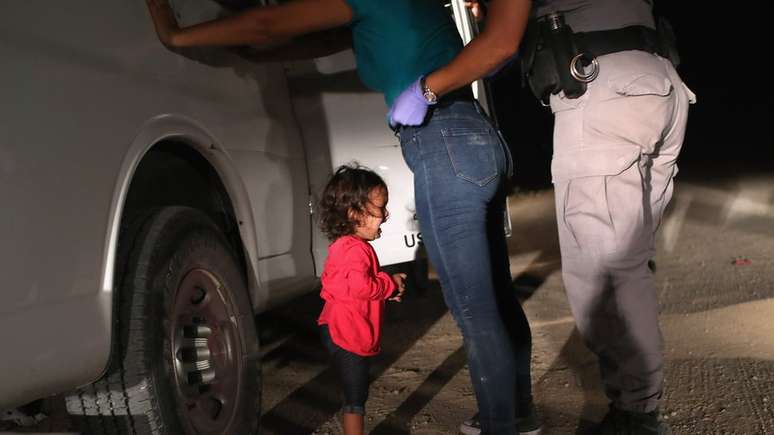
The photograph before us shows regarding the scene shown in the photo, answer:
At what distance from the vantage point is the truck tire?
193cm

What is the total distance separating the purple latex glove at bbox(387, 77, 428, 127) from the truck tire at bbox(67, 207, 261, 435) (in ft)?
2.73

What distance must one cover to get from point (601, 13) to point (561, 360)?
174 cm

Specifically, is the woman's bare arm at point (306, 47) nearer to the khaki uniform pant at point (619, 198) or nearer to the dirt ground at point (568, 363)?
the khaki uniform pant at point (619, 198)

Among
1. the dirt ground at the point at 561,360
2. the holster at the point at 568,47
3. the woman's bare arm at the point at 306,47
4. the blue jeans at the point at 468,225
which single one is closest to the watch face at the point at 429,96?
the blue jeans at the point at 468,225

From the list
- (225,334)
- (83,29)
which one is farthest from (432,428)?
(83,29)

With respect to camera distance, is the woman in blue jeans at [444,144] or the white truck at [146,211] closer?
the white truck at [146,211]

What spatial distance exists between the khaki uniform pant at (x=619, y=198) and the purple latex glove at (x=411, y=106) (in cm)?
61

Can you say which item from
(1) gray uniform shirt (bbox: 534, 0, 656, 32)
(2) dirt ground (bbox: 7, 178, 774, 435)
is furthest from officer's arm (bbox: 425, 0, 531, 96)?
(2) dirt ground (bbox: 7, 178, 774, 435)

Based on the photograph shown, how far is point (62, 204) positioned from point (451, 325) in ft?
9.43

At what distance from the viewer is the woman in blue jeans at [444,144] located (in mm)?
1982

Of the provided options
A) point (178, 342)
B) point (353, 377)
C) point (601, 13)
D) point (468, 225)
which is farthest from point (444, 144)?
point (178, 342)

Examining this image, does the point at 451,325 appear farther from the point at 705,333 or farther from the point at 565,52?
the point at 565,52

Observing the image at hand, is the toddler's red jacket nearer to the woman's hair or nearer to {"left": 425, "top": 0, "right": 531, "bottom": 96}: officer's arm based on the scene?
the woman's hair

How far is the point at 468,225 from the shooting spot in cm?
199
